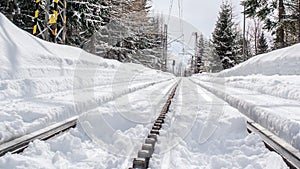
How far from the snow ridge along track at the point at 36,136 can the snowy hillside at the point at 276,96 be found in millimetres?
2629

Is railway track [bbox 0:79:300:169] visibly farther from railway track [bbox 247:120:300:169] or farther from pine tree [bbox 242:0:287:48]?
pine tree [bbox 242:0:287:48]

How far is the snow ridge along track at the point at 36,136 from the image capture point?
2.63 metres

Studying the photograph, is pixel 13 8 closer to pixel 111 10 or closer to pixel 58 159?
pixel 111 10

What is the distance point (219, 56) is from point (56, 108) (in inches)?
1352

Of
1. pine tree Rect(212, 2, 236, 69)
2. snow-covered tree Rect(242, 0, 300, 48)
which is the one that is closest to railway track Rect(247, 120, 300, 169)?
snow-covered tree Rect(242, 0, 300, 48)

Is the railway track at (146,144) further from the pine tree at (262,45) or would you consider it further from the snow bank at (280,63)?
the pine tree at (262,45)

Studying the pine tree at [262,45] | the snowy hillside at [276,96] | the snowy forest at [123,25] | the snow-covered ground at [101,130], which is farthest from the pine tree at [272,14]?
the pine tree at [262,45]

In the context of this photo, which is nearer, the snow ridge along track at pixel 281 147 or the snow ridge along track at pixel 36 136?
the snow ridge along track at pixel 281 147

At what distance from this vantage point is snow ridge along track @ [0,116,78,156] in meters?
2.63

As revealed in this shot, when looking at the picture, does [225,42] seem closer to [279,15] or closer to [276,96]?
[279,15]

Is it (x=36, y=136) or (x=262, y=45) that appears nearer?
(x=36, y=136)

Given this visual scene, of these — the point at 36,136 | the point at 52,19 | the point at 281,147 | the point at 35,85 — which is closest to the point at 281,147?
the point at 281,147

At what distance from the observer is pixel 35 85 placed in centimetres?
579

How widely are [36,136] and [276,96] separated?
564 cm
